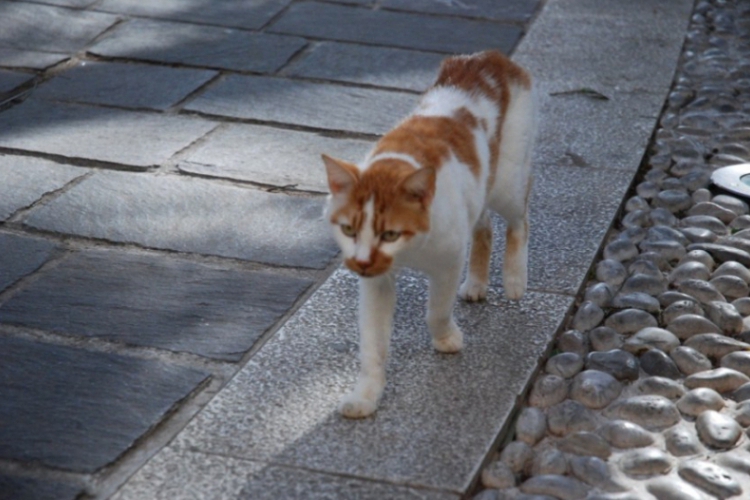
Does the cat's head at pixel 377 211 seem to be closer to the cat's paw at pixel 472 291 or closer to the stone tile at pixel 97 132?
the cat's paw at pixel 472 291

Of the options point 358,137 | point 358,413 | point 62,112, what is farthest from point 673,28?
point 358,413

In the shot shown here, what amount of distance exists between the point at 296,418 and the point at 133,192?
5.36 feet

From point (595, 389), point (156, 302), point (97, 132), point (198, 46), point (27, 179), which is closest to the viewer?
point (595, 389)

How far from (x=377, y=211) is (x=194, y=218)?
1.55 meters

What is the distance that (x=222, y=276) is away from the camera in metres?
3.58

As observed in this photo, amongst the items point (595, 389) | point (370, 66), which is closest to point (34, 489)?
point (595, 389)

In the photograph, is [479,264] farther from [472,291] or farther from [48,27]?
[48,27]

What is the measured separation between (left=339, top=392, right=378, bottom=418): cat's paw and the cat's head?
15.2 inches

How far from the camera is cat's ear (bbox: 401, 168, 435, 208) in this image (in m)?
2.54

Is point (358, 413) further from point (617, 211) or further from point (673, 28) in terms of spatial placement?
point (673, 28)

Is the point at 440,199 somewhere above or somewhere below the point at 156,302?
above

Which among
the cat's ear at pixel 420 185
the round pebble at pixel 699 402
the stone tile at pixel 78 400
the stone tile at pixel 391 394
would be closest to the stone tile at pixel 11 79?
the stone tile at pixel 78 400

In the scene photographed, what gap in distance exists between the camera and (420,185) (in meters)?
2.57

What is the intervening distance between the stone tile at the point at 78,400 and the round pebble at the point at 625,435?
3.51ft
